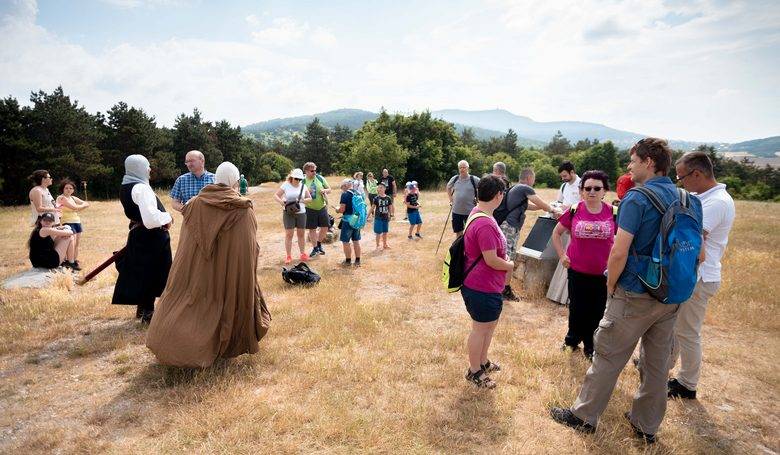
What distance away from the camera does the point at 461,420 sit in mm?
3504

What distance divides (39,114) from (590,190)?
136ft

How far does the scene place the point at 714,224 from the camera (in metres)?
3.73

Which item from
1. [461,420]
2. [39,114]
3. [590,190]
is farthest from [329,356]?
[39,114]

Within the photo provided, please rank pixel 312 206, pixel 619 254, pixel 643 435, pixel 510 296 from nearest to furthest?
1. pixel 619 254
2. pixel 643 435
3. pixel 510 296
4. pixel 312 206

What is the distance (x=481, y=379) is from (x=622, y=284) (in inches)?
68.7

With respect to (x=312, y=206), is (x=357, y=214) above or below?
below

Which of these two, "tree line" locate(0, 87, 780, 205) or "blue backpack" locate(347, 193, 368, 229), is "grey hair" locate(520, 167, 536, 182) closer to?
Answer: "blue backpack" locate(347, 193, 368, 229)

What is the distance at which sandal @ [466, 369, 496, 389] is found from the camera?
398 centimetres

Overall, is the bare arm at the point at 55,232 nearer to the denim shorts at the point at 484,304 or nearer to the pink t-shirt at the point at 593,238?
the denim shorts at the point at 484,304

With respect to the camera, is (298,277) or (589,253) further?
(298,277)

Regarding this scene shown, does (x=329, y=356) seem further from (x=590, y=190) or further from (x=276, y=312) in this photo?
(x=590, y=190)

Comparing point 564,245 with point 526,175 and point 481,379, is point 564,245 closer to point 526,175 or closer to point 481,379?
point 526,175

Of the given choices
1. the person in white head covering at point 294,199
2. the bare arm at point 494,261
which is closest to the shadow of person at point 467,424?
the bare arm at point 494,261

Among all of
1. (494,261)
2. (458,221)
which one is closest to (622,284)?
(494,261)
